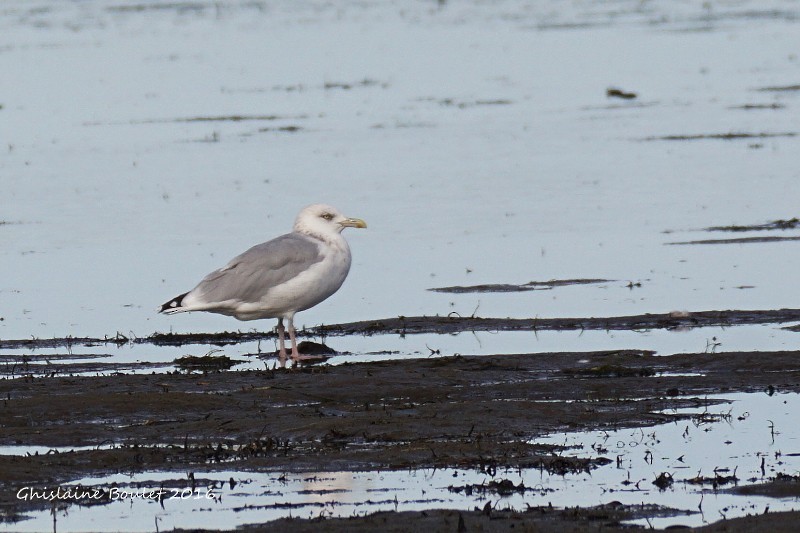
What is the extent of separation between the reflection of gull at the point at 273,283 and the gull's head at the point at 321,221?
0.92 ft

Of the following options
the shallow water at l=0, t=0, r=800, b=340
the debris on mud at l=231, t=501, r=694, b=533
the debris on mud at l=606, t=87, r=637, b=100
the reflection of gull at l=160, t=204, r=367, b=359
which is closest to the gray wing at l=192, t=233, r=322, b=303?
the reflection of gull at l=160, t=204, r=367, b=359

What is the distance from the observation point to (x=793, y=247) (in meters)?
19.9

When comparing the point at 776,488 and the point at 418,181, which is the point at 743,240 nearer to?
the point at 418,181

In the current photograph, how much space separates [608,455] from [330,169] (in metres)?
18.0

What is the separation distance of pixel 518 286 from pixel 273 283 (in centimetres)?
422

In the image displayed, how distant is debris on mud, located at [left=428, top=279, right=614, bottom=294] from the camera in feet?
58.5

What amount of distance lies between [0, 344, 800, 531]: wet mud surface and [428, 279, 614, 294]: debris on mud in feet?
13.0

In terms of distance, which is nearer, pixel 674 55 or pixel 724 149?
pixel 724 149

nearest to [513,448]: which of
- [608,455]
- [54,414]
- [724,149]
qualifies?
[608,455]

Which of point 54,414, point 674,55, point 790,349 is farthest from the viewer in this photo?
point 674,55

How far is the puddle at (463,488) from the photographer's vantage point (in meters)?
9.11

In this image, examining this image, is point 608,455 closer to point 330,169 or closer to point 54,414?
point 54,414

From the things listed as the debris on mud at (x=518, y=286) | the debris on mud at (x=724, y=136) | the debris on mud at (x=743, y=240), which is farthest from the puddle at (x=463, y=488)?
the debris on mud at (x=724, y=136)

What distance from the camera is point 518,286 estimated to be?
17984mm
